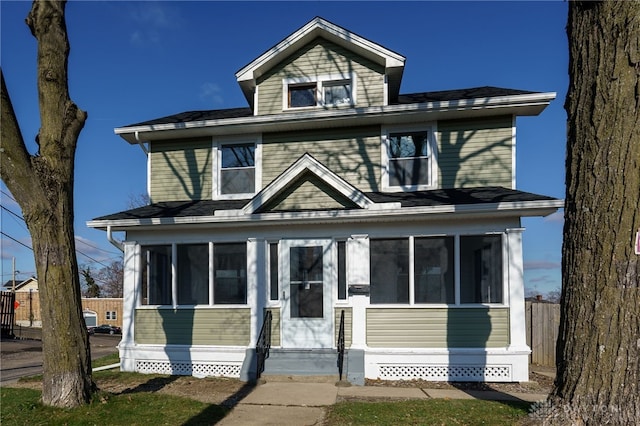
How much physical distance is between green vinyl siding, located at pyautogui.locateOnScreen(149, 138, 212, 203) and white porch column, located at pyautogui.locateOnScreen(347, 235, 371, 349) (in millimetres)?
3985

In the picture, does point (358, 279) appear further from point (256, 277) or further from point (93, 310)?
point (93, 310)

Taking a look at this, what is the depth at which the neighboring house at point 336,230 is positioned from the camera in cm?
842

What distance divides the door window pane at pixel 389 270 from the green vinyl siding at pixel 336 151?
5.00 feet

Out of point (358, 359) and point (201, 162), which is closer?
point (358, 359)

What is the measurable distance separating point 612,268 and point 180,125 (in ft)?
29.7

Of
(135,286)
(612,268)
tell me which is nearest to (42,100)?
(135,286)

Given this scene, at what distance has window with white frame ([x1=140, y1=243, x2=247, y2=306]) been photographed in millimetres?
9406

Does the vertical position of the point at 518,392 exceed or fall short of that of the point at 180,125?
it falls short

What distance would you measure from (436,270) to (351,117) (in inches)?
152

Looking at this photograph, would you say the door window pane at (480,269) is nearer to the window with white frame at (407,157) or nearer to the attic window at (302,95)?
the window with white frame at (407,157)

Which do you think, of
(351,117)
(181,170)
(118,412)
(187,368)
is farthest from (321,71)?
(118,412)

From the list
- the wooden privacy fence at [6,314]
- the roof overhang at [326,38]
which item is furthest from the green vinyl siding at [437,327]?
the wooden privacy fence at [6,314]

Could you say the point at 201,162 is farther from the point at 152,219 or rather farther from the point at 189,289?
the point at 189,289

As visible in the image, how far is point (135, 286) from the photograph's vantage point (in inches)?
376
